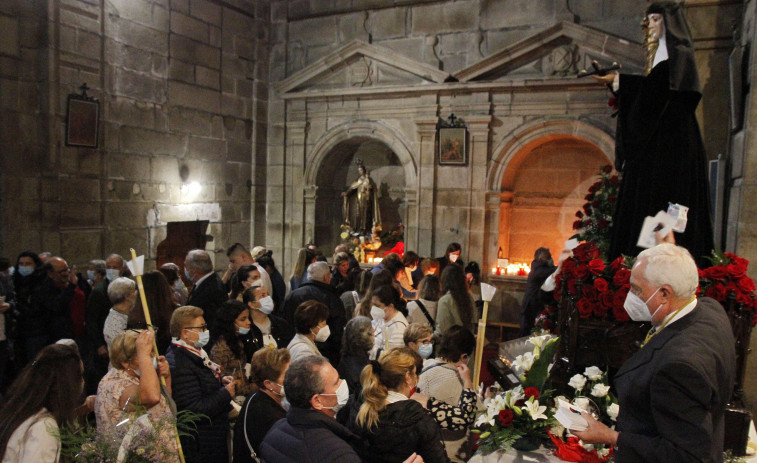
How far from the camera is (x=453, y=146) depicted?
9.04 meters

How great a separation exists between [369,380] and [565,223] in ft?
24.7

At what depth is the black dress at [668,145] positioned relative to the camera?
362 centimetres

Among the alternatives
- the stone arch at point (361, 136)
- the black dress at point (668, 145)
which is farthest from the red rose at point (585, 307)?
the stone arch at point (361, 136)

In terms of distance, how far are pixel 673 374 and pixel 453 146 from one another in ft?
24.3

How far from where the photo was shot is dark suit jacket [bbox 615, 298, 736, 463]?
72.8 inches

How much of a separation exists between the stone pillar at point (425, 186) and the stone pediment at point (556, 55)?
1.02 meters

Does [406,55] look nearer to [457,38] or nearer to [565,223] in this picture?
[457,38]

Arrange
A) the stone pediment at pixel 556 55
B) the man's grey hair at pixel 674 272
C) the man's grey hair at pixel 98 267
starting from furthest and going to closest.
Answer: the stone pediment at pixel 556 55
the man's grey hair at pixel 98 267
the man's grey hair at pixel 674 272

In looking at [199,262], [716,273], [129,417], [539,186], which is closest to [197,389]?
[129,417]

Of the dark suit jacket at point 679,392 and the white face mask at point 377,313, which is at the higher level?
the dark suit jacket at point 679,392

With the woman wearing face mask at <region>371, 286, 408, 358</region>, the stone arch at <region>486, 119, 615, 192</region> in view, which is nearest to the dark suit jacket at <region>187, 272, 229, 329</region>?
the woman wearing face mask at <region>371, 286, 408, 358</region>

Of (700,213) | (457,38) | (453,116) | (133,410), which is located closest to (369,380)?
(133,410)

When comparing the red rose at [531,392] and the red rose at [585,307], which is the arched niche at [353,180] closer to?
the red rose at [585,307]

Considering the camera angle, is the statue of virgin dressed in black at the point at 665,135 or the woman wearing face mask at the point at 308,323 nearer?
the statue of virgin dressed in black at the point at 665,135
